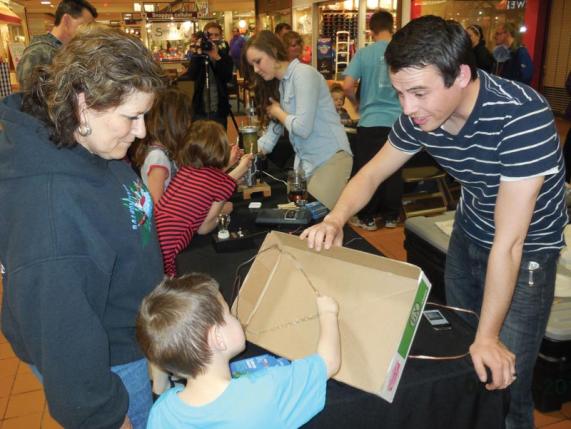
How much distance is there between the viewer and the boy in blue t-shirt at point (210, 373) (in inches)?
33.1

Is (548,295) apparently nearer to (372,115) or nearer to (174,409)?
(174,409)

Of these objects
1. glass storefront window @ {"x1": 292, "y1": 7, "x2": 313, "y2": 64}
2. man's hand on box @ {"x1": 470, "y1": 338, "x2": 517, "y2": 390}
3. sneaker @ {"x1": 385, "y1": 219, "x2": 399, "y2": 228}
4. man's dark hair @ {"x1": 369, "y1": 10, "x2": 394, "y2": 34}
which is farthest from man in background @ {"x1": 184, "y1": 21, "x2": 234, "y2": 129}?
man's hand on box @ {"x1": 470, "y1": 338, "x2": 517, "y2": 390}

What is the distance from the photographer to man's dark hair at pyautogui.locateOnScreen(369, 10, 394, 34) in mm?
3432

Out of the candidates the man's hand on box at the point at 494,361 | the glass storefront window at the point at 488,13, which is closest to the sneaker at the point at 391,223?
the man's hand on box at the point at 494,361

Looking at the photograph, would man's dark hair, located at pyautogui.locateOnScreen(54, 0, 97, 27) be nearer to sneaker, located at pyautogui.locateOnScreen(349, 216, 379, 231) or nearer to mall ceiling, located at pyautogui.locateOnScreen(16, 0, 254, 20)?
sneaker, located at pyautogui.locateOnScreen(349, 216, 379, 231)

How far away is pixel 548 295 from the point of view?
1.22 metres

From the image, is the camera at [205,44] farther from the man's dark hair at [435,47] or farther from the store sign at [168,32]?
the man's dark hair at [435,47]

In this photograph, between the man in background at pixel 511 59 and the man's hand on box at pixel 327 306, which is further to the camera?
the man in background at pixel 511 59

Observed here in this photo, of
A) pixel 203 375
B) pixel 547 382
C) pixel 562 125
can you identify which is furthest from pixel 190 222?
pixel 562 125

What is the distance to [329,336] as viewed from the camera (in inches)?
37.5

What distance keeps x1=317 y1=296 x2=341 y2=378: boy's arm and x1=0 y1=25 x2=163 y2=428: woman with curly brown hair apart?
41 centimetres

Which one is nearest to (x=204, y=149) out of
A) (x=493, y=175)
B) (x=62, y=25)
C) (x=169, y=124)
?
(x=169, y=124)

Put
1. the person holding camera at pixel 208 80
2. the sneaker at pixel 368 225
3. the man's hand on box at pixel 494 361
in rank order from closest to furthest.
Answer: the man's hand on box at pixel 494 361 → the sneaker at pixel 368 225 → the person holding camera at pixel 208 80

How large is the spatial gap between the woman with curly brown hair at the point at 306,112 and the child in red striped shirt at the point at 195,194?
0.42 metres
